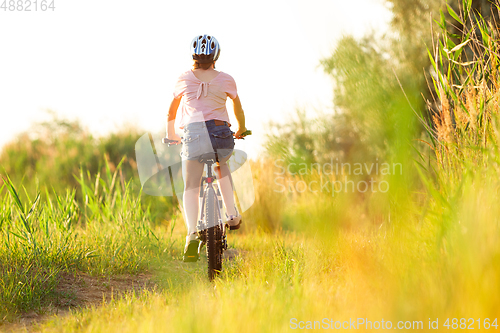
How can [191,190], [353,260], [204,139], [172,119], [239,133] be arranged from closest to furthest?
[353,260] < [204,139] < [191,190] < [172,119] < [239,133]

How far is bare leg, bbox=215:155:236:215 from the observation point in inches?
134

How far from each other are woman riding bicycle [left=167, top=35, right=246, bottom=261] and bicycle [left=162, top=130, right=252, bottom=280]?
62mm

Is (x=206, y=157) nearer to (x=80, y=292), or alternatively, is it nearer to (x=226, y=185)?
(x=226, y=185)

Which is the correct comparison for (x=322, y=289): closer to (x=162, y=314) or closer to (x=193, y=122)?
(x=162, y=314)

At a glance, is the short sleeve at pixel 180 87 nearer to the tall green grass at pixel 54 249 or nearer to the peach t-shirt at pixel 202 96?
the peach t-shirt at pixel 202 96

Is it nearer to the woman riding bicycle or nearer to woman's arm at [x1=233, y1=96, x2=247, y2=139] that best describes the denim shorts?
the woman riding bicycle

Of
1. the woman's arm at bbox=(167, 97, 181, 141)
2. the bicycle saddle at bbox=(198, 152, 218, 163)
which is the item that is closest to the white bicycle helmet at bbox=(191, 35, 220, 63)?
the woman's arm at bbox=(167, 97, 181, 141)

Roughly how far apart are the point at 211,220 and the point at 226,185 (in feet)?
1.09

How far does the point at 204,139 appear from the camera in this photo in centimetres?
324

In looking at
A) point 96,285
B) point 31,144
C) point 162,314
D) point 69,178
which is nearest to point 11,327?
point 96,285

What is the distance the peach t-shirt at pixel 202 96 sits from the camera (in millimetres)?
3316

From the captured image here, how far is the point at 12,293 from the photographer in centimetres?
295

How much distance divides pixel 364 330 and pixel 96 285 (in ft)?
9.09

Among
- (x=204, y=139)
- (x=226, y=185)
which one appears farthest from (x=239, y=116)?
(x=226, y=185)
